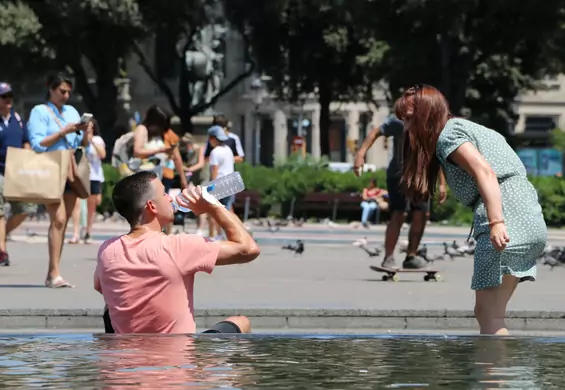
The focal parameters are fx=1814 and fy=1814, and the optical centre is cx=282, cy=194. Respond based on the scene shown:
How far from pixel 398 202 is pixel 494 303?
8.65 meters

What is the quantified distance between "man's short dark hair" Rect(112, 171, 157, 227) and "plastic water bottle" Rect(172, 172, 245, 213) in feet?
0.45

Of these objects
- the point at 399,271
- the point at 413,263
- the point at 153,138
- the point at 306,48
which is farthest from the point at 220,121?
the point at 306,48

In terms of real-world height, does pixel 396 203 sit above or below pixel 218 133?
below

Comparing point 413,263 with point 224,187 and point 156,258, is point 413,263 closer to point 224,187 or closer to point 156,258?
point 224,187

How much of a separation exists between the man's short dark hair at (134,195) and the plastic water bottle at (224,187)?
14cm

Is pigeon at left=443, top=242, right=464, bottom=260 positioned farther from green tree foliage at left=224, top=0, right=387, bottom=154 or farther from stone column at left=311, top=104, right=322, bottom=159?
stone column at left=311, top=104, right=322, bottom=159

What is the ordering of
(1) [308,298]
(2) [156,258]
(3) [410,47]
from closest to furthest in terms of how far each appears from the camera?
(2) [156,258] < (1) [308,298] < (3) [410,47]

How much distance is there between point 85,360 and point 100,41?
49961 mm

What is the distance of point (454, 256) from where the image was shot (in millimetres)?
20062

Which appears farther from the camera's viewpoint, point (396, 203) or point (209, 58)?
point (209, 58)

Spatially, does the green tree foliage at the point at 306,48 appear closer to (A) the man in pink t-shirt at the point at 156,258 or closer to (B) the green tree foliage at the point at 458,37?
(B) the green tree foliage at the point at 458,37

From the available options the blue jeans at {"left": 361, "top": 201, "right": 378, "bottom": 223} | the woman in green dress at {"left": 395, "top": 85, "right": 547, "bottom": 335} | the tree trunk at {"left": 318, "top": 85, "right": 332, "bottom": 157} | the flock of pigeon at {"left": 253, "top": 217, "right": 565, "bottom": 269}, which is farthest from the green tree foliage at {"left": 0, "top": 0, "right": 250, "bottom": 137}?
the woman in green dress at {"left": 395, "top": 85, "right": 547, "bottom": 335}

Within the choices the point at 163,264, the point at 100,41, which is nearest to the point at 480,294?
the point at 163,264

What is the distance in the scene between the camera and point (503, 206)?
787cm
